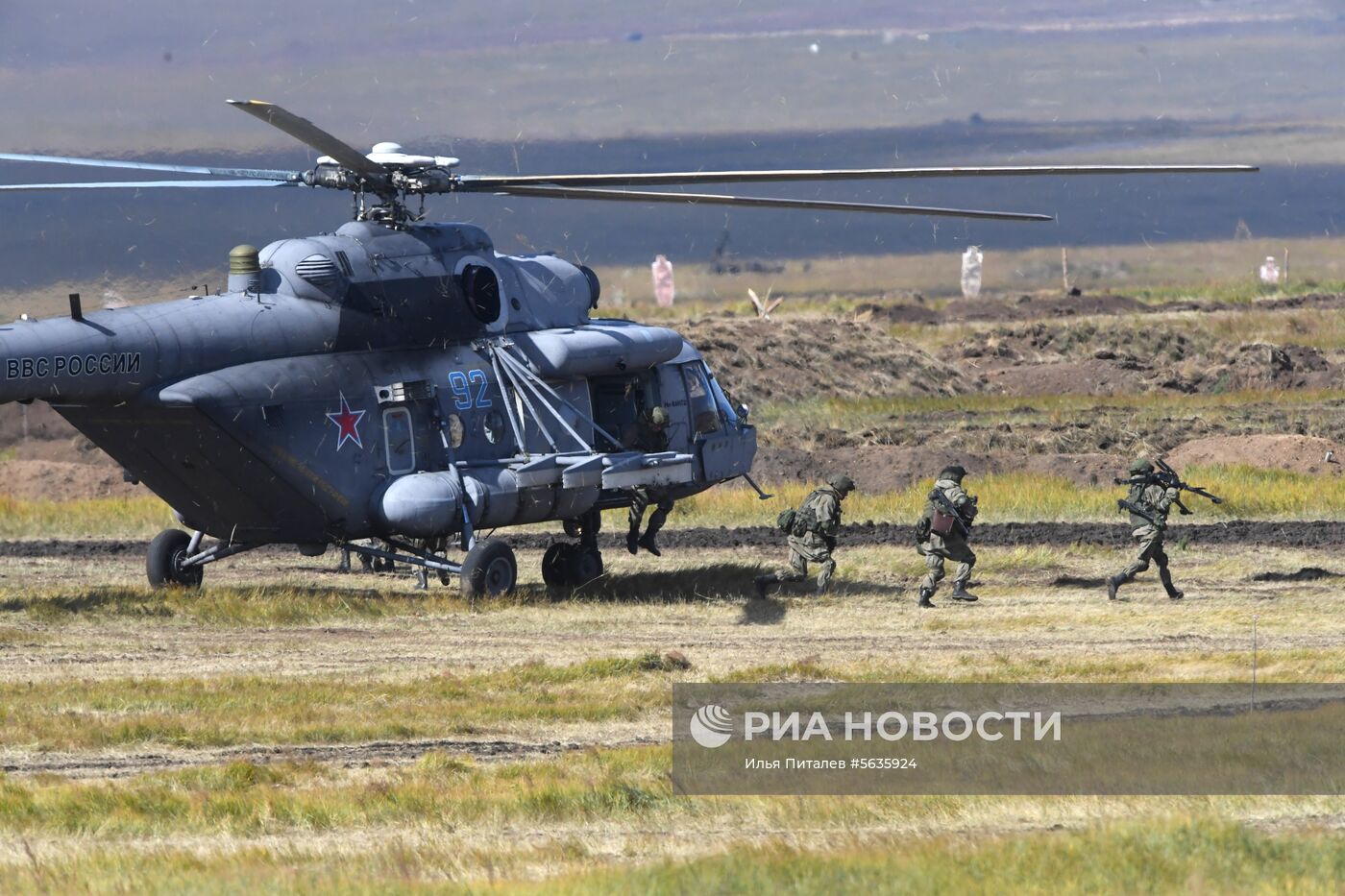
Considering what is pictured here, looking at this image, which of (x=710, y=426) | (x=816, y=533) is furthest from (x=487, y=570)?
(x=710, y=426)

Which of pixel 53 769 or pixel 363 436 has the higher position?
pixel 363 436

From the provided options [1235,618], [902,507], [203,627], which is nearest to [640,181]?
[203,627]

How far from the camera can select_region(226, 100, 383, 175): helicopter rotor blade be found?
46.1 ft

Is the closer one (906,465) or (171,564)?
(171,564)

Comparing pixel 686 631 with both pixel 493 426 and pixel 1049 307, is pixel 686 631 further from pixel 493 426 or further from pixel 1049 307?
pixel 1049 307

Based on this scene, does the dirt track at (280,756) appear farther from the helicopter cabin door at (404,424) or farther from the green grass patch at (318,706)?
the helicopter cabin door at (404,424)

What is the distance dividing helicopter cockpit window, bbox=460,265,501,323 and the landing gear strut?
2.50m

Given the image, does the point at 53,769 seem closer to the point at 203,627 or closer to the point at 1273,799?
the point at 203,627

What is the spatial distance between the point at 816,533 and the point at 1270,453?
46.7 feet

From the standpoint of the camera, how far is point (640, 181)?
1703 cm

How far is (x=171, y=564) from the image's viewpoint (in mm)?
19891

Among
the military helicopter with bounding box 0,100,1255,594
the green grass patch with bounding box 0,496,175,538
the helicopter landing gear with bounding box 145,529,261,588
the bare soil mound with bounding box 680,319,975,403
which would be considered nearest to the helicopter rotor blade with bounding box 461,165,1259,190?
the military helicopter with bounding box 0,100,1255,594

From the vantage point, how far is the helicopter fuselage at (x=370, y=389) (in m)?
17.2

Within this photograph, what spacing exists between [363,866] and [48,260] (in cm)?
1285
